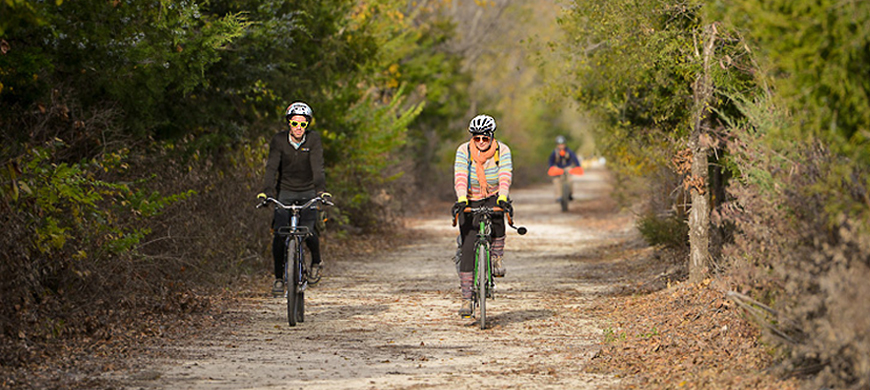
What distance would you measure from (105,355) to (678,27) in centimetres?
706

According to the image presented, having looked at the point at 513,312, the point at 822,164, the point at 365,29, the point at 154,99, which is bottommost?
the point at 513,312

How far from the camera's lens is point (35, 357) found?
330 inches

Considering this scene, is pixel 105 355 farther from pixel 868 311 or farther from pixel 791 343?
pixel 868 311

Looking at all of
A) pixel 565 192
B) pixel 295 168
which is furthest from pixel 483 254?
pixel 565 192

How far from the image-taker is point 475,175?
1082cm

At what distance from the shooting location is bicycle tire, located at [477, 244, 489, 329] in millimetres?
10453

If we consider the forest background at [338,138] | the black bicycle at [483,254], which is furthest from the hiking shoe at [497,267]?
the forest background at [338,138]

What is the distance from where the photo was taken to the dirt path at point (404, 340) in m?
8.02

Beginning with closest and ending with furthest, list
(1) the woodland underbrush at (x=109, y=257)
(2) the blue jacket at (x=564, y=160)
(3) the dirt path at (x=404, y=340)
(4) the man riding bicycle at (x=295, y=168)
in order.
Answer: (3) the dirt path at (x=404, y=340) → (1) the woodland underbrush at (x=109, y=257) → (4) the man riding bicycle at (x=295, y=168) → (2) the blue jacket at (x=564, y=160)

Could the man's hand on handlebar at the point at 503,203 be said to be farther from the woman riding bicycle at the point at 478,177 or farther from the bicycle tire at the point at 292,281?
the bicycle tire at the point at 292,281

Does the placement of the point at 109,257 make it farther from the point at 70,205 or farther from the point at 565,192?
the point at 565,192

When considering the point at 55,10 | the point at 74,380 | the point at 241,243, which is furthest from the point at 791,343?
the point at 241,243

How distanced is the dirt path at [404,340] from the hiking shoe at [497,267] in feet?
1.65

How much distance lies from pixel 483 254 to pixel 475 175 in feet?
2.60
